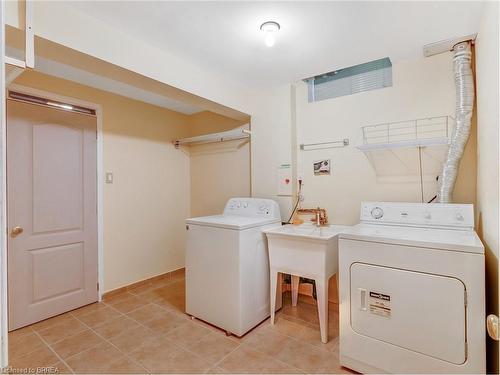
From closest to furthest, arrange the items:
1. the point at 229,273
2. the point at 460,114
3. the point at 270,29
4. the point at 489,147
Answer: the point at 489,147
the point at 270,29
the point at 460,114
the point at 229,273

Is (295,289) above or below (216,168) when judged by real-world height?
below

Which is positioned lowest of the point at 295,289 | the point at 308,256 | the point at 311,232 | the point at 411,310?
the point at 295,289

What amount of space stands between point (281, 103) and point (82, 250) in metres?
2.56

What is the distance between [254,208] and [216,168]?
109cm

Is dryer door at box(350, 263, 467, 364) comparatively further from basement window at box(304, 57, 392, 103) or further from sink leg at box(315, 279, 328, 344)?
basement window at box(304, 57, 392, 103)

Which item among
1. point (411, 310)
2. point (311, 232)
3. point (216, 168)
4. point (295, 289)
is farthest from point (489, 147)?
point (216, 168)

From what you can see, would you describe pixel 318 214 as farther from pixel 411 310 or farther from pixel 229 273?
pixel 411 310

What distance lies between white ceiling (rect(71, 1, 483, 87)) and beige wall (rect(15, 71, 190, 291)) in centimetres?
133

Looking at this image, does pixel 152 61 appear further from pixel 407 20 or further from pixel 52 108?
pixel 407 20

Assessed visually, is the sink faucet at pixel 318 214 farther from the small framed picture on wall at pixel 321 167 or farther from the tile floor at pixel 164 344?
the tile floor at pixel 164 344

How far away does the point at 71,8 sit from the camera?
1590 mm

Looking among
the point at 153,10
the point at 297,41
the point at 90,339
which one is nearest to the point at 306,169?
the point at 297,41

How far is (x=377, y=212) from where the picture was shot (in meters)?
2.13

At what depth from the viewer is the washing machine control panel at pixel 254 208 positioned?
2.63 m
